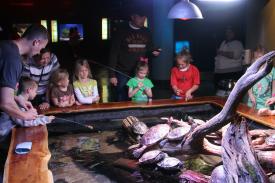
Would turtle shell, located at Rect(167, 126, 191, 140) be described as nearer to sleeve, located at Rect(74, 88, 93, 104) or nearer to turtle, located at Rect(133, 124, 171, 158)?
turtle, located at Rect(133, 124, 171, 158)

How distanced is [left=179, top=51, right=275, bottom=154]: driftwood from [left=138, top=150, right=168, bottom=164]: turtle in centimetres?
35

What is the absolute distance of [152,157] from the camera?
3.25 m

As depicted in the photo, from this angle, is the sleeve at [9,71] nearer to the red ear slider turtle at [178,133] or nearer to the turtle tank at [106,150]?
the turtle tank at [106,150]

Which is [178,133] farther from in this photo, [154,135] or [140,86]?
[140,86]

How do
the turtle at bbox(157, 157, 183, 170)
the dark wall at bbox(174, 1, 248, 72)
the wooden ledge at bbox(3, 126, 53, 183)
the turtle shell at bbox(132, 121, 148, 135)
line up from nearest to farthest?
the wooden ledge at bbox(3, 126, 53, 183) → the turtle at bbox(157, 157, 183, 170) → the turtle shell at bbox(132, 121, 148, 135) → the dark wall at bbox(174, 1, 248, 72)

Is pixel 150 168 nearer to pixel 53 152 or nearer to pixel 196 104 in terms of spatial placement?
pixel 53 152

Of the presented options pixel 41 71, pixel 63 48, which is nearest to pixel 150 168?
pixel 41 71

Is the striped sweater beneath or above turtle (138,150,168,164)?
above

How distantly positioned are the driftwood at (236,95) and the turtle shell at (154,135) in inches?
20.2

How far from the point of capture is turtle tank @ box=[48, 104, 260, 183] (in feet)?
10.1

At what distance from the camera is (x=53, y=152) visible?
141 inches

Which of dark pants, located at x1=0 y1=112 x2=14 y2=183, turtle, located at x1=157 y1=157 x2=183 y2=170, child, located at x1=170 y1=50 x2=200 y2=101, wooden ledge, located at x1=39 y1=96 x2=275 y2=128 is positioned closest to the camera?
turtle, located at x1=157 y1=157 x2=183 y2=170

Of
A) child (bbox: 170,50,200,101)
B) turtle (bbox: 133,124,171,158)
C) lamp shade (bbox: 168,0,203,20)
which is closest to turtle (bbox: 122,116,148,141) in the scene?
turtle (bbox: 133,124,171,158)

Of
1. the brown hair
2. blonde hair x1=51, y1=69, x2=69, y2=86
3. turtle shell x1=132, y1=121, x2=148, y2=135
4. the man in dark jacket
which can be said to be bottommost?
turtle shell x1=132, y1=121, x2=148, y2=135
